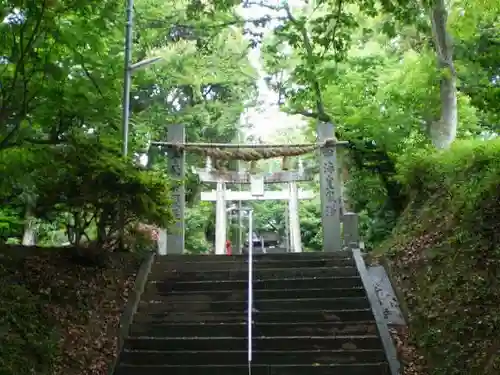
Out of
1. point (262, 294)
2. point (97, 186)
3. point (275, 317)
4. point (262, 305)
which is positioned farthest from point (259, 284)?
point (97, 186)

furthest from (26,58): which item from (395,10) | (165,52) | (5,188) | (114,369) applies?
(165,52)

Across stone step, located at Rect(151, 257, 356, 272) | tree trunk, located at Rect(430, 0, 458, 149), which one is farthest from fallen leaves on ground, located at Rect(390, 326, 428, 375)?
tree trunk, located at Rect(430, 0, 458, 149)

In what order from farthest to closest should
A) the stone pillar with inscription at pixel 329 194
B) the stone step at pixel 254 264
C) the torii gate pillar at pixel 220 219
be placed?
the torii gate pillar at pixel 220 219 < the stone pillar with inscription at pixel 329 194 < the stone step at pixel 254 264

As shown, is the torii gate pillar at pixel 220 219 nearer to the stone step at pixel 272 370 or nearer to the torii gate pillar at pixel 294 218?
the torii gate pillar at pixel 294 218

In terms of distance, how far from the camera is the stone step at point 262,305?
736cm

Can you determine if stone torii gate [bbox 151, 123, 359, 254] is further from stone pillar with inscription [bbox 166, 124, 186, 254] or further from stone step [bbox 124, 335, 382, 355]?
stone step [bbox 124, 335, 382, 355]

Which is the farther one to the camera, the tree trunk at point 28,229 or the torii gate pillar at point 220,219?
the torii gate pillar at point 220,219

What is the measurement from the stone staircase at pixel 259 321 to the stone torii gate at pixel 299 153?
159 centimetres

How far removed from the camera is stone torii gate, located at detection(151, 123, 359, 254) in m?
10.6

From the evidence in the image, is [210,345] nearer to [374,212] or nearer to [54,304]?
[54,304]

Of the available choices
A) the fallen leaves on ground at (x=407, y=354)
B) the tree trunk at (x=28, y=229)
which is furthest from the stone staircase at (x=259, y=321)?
the tree trunk at (x=28, y=229)

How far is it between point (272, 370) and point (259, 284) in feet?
6.69

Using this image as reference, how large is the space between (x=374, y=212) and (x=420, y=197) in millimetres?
3517

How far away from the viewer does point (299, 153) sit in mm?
11695
